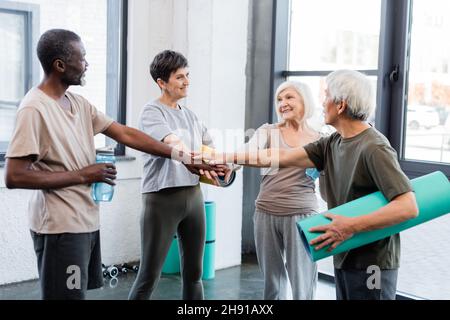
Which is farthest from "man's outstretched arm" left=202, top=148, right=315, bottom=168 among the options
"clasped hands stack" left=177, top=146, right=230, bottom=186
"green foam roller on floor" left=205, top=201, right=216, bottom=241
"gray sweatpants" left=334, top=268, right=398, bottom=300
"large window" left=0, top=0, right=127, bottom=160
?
"large window" left=0, top=0, right=127, bottom=160

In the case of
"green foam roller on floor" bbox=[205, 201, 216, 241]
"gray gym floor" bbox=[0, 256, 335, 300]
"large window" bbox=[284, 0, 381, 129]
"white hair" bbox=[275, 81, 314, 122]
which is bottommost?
"gray gym floor" bbox=[0, 256, 335, 300]

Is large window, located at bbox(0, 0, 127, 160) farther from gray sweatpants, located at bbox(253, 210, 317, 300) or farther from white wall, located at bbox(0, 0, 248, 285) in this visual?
gray sweatpants, located at bbox(253, 210, 317, 300)

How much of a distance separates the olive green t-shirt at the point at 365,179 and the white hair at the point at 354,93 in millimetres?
71

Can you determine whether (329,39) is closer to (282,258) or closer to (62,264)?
(282,258)

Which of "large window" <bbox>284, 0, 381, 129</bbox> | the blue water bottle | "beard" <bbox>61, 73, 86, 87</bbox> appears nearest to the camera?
"beard" <bbox>61, 73, 86, 87</bbox>

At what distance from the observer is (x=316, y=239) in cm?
179

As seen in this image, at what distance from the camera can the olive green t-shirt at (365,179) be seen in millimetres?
1751

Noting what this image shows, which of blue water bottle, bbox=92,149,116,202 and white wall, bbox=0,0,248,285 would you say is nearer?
blue water bottle, bbox=92,149,116,202

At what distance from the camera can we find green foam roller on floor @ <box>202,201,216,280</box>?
3.87 meters

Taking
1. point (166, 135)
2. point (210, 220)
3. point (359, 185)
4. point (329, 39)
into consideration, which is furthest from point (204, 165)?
point (329, 39)

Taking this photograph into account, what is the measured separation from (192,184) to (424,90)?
1571 millimetres

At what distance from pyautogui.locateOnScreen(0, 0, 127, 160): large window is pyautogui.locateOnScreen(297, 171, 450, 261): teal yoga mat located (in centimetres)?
257

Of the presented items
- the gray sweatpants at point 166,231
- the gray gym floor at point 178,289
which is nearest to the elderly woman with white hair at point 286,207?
the gray sweatpants at point 166,231
